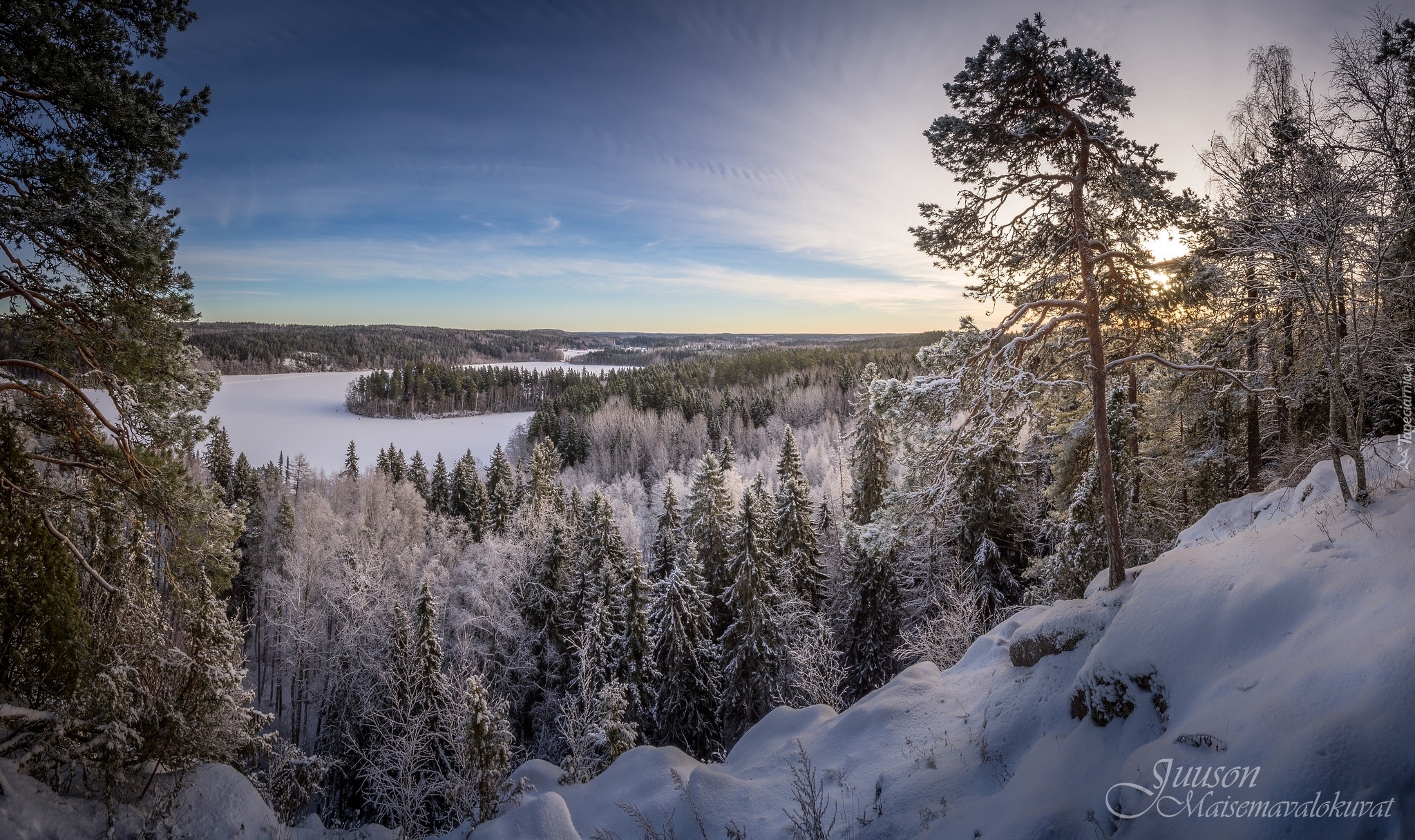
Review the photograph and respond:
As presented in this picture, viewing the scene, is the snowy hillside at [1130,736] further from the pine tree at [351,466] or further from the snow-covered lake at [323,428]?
the snow-covered lake at [323,428]

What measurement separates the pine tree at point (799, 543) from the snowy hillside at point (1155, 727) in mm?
17430

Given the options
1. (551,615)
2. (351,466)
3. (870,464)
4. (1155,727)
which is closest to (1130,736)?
(1155,727)

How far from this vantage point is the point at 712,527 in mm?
25547

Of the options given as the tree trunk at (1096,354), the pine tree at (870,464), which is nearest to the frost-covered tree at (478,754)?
the tree trunk at (1096,354)

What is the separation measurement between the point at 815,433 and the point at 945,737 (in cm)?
5648

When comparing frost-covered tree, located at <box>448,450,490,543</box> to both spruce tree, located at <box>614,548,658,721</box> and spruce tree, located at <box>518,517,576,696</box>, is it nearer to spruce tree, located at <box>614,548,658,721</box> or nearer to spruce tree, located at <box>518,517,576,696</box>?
spruce tree, located at <box>518,517,576,696</box>

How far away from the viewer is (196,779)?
7.20m

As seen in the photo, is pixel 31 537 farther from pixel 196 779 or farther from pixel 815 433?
pixel 815 433

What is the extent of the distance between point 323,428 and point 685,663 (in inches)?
4360

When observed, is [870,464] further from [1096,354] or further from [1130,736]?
[1130,736]

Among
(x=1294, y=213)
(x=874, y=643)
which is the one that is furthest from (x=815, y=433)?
(x=1294, y=213)

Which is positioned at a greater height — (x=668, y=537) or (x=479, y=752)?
(x=668, y=537)

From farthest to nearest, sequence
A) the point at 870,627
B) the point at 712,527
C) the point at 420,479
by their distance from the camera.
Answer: the point at 420,479 < the point at 712,527 < the point at 870,627

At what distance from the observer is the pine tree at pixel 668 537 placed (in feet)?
83.5
